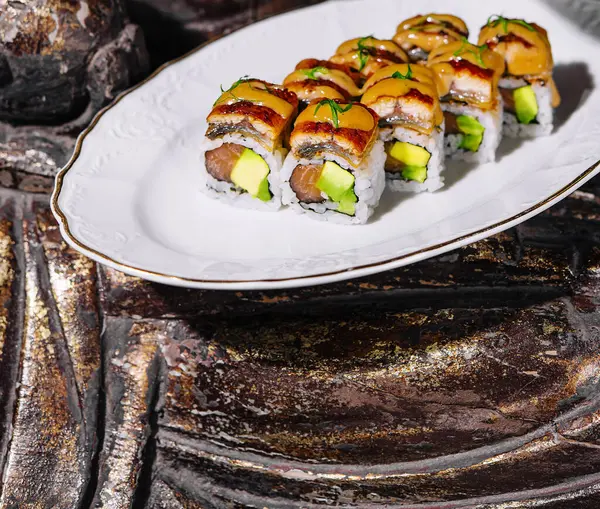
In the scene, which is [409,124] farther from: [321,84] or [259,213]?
[259,213]

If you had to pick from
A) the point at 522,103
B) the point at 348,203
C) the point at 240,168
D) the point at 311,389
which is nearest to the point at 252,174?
the point at 240,168

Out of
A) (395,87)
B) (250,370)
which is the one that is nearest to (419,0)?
(395,87)

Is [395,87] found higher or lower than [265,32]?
higher

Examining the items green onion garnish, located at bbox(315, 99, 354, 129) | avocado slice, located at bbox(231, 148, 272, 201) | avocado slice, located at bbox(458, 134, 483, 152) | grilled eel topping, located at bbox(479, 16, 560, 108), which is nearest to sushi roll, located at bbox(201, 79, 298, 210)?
avocado slice, located at bbox(231, 148, 272, 201)

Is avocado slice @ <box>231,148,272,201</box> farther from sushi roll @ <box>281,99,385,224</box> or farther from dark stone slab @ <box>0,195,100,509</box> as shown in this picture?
dark stone slab @ <box>0,195,100,509</box>

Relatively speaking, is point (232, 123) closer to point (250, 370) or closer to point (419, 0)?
point (250, 370)
